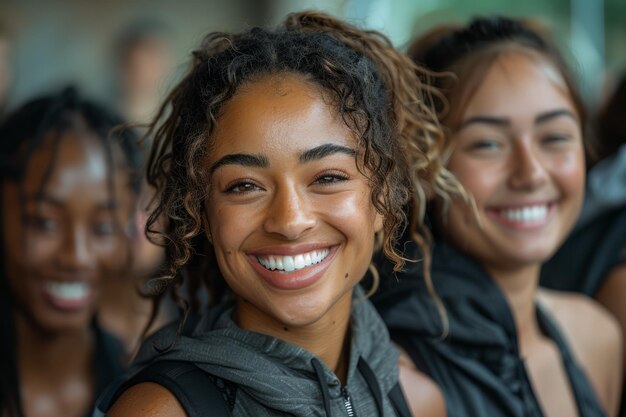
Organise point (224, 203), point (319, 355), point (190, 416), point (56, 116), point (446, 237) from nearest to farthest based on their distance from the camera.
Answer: point (190, 416) → point (224, 203) → point (319, 355) → point (446, 237) → point (56, 116)

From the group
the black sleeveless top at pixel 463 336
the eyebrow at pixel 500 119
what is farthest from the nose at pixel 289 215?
the eyebrow at pixel 500 119

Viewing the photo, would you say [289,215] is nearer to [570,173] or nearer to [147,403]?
[147,403]

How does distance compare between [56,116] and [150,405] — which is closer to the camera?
[150,405]

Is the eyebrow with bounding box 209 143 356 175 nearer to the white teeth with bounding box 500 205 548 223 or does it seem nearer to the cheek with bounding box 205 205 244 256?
the cheek with bounding box 205 205 244 256

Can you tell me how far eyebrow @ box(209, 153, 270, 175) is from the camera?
5.65 feet

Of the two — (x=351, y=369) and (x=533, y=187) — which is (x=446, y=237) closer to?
(x=533, y=187)

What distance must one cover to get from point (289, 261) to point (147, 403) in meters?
0.38

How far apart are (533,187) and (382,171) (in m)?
0.68

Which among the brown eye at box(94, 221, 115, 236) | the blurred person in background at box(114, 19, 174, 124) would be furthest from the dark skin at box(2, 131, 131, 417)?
the blurred person in background at box(114, 19, 174, 124)

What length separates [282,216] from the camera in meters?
1.70

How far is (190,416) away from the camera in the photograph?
1.63 metres

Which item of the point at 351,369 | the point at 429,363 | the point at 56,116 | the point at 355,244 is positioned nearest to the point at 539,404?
the point at 429,363

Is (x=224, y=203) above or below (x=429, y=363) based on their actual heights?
above

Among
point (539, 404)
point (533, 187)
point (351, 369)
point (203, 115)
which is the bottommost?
point (539, 404)
